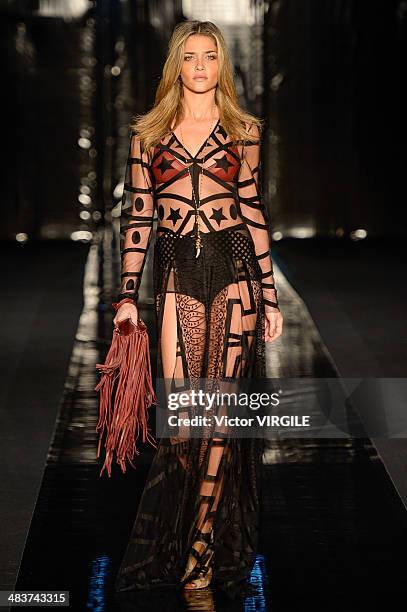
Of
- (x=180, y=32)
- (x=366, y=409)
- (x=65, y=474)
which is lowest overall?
(x=65, y=474)

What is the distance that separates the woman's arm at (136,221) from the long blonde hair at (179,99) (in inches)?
2.1

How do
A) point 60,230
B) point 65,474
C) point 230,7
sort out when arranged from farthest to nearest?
point 230,7 < point 60,230 < point 65,474

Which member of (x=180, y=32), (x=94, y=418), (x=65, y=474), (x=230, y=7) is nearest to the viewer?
(x=180, y=32)

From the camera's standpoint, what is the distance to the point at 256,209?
4.48 m

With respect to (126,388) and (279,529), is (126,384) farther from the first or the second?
(279,529)

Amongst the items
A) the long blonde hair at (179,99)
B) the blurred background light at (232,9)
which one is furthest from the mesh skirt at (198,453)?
the blurred background light at (232,9)

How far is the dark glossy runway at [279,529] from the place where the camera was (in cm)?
436

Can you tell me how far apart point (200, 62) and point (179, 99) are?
0.45 feet

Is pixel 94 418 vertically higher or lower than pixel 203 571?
higher

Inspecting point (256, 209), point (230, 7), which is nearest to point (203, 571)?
point (256, 209)

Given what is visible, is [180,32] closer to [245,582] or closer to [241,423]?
[241,423]

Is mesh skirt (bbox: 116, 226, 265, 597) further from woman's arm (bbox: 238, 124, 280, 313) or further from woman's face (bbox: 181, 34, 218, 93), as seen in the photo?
woman's face (bbox: 181, 34, 218, 93)

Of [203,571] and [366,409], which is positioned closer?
[203,571]

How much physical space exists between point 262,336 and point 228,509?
0.52 m
